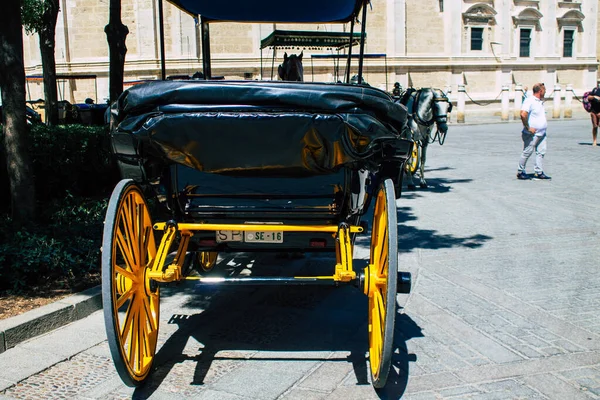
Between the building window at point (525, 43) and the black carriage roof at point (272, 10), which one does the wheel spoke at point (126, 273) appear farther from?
the building window at point (525, 43)

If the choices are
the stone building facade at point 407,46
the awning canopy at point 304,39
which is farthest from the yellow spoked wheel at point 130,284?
the stone building facade at point 407,46

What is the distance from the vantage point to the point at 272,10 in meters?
7.57

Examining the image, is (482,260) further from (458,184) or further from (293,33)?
(293,33)

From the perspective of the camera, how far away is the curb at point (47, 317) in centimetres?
478

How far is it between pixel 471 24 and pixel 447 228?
1522 inches

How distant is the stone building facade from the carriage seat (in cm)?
3179

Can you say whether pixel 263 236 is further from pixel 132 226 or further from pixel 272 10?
pixel 272 10

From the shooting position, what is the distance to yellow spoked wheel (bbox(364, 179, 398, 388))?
12.0 ft

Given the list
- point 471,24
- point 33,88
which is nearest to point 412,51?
point 471,24

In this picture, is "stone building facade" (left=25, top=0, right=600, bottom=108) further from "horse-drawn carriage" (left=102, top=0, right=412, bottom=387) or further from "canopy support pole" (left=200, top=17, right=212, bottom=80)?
"horse-drawn carriage" (left=102, top=0, right=412, bottom=387)

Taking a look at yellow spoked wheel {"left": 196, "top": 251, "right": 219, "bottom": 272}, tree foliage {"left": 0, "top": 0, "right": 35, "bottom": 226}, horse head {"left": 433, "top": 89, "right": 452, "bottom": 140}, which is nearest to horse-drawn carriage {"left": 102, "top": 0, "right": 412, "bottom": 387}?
A: yellow spoked wheel {"left": 196, "top": 251, "right": 219, "bottom": 272}

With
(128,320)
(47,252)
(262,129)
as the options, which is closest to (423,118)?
(47,252)

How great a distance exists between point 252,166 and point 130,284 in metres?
1.13

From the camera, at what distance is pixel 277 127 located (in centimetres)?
410
